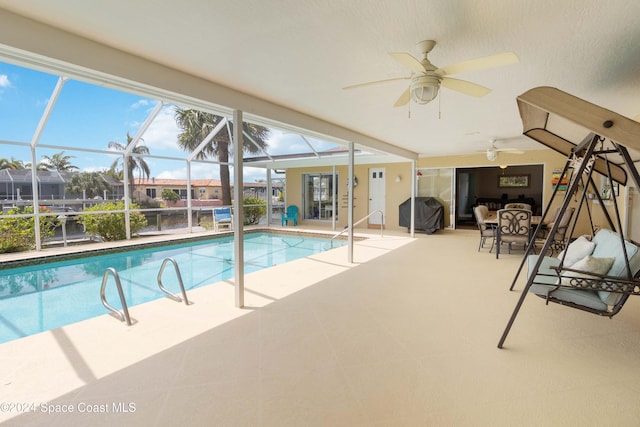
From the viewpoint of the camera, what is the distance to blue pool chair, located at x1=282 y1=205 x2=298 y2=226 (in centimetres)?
1141

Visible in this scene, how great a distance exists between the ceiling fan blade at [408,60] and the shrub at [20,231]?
25.4ft

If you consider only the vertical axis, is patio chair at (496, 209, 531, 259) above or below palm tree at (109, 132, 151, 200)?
below

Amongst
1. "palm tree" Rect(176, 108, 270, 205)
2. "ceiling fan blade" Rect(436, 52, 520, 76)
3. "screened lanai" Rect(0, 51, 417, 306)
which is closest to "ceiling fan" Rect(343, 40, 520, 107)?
"ceiling fan blade" Rect(436, 52, 520, 76)

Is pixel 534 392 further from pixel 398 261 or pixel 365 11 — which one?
pixel 398 261

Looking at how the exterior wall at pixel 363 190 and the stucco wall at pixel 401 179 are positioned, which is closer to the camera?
the stucco wall at pixel 401 179

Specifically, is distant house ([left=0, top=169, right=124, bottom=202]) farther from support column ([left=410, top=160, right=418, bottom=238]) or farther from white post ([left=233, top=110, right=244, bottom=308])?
support column ([left=410, top=160, right=418, bottom=238])

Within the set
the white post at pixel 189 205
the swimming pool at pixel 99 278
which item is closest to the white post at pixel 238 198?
the swimming pool at pixel 99 278

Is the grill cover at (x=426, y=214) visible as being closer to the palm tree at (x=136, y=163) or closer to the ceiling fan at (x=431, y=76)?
the ceiling fan at (x=431, y=76)

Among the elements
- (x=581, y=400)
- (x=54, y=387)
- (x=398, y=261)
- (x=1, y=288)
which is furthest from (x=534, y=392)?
(x=1, y=288)

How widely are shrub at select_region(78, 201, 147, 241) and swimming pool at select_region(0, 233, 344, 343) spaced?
45.0 inches

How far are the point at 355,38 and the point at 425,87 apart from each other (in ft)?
2.04

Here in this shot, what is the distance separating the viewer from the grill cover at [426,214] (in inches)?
356

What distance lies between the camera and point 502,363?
2.27 m

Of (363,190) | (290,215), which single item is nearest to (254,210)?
(290,215)
